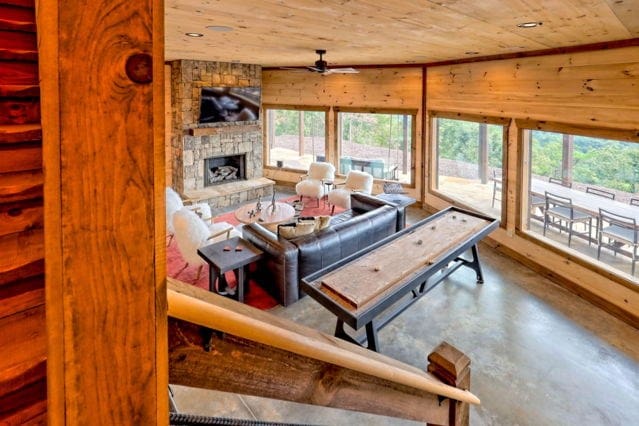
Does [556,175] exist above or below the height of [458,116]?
below

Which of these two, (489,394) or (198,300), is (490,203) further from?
(198,300)

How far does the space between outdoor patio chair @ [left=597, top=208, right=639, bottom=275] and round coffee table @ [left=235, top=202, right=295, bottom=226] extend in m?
4.17

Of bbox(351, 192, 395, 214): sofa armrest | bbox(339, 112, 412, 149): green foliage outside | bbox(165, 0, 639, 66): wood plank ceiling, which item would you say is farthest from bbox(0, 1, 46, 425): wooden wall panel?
bbox(339, 112, 412, 149): green foliage outside

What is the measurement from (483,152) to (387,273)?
4354 millimetres

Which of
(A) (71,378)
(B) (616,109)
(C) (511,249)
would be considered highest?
(B) (616,109)

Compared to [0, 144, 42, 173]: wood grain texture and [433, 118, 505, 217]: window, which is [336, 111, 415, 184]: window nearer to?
[433, 118, 505, 217]: window

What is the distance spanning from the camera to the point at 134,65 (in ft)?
1.72

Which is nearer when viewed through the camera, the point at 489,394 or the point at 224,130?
the point at 489,394

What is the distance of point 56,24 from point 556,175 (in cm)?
617

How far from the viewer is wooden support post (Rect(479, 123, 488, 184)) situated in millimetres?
6845

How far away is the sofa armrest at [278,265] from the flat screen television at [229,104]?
443 centimetres

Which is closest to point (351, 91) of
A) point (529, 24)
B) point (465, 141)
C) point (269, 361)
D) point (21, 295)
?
point (465, 141)

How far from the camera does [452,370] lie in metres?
1.33

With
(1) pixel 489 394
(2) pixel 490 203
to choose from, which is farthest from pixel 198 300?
(2) pixel 490 203
